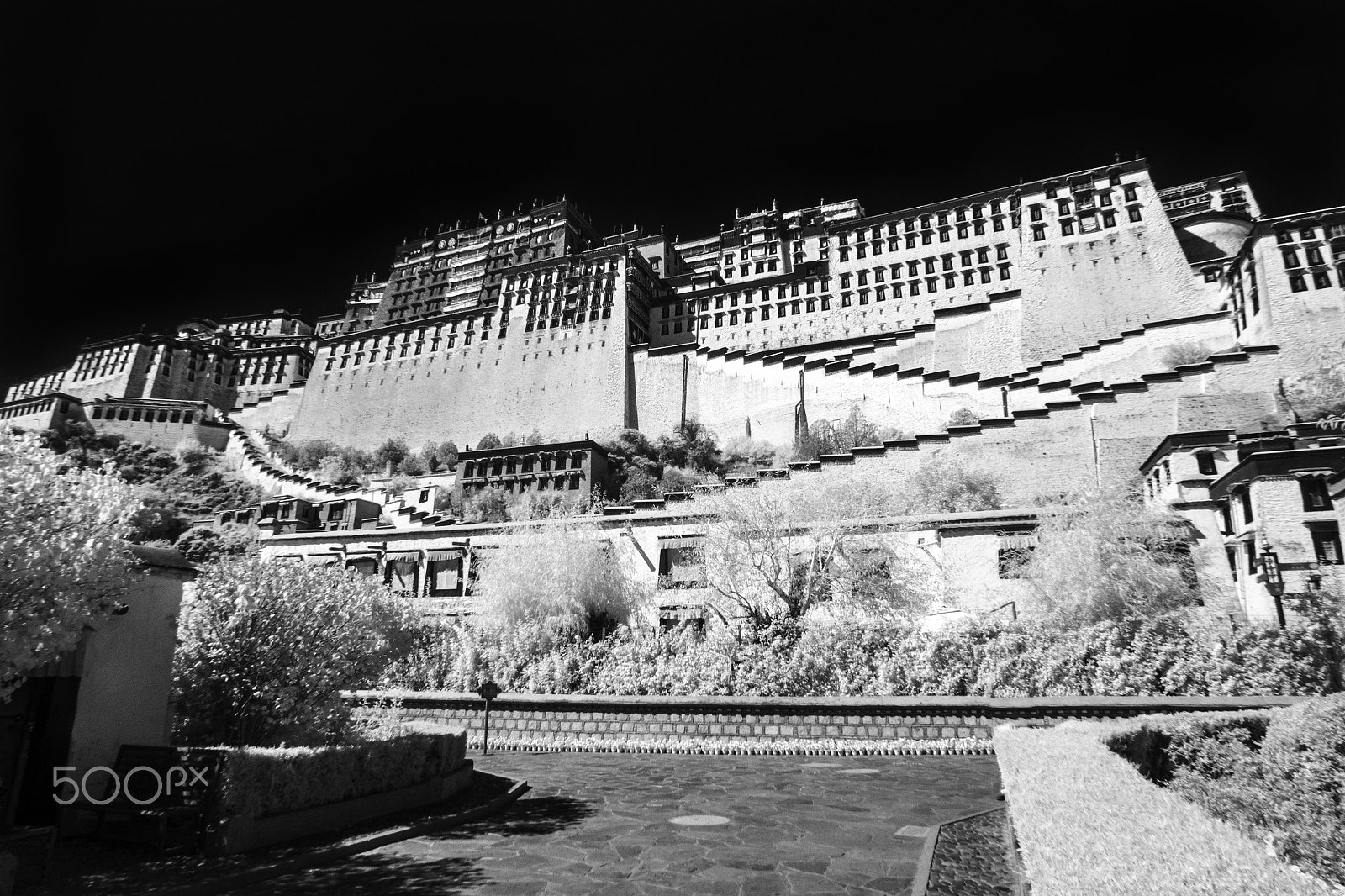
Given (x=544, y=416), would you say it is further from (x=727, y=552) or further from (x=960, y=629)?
(x=960, y=629)

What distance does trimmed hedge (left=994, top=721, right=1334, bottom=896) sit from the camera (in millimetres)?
3771

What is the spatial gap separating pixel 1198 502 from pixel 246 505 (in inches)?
2199

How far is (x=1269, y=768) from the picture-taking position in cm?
823

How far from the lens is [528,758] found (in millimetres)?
15625

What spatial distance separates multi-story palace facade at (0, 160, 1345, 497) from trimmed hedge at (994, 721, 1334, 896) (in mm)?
25923

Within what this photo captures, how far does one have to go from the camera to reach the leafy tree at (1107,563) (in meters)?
18.5

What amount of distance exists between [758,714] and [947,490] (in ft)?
52.8

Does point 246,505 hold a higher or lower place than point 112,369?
lower

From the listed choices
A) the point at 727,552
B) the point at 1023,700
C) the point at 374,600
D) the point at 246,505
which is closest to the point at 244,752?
the point at 374,600

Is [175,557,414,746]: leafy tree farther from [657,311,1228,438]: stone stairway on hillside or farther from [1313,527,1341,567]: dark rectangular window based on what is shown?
[657,311,1228,438]: stone stairway on hillside

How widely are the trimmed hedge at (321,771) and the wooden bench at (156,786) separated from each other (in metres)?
0.29

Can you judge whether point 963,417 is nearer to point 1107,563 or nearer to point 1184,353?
point 1184,353

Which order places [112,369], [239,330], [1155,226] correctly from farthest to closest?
[239,330] < [112,369] < [1155,226]

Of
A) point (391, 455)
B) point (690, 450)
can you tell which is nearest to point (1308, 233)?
point (690, 450)
